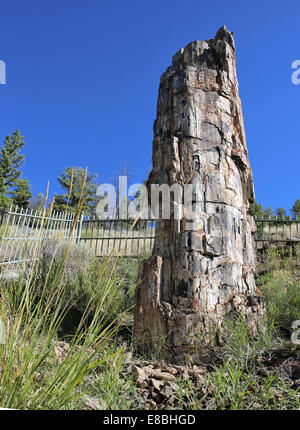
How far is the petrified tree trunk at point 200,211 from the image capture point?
262 centimetres

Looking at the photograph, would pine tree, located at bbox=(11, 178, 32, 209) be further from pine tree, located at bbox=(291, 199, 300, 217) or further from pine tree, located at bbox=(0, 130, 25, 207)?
pine tree, located at bbox=(291, 199, 300, 217)

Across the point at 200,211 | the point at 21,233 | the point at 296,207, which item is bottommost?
the point at 200,211

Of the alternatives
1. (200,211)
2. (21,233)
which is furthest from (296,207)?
(200,211)

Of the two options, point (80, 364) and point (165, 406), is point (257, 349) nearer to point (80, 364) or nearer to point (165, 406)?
point (165, 406)

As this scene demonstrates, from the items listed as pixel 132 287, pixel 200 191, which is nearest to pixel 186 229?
pixel 200 191

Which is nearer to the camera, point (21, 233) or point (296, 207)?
point (21, 233)

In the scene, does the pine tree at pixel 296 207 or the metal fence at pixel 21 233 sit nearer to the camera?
the metal fence at pixel 21 233

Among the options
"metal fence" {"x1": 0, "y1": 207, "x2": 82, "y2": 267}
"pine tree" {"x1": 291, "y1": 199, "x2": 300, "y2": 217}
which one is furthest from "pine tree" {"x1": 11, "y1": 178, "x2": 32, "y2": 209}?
"pine tree" {"x1": 291, "y1": 199, "x2": 300, "y2": 217}

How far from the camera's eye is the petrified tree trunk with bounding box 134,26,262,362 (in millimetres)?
2619

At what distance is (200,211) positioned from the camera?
2828 mm

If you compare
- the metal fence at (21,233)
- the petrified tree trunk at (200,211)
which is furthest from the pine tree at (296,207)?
the petrified tree trunk at (200,211)

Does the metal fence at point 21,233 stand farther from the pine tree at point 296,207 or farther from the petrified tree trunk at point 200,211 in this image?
the pine tree at point 296,207

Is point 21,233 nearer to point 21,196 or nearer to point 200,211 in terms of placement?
point 200,211

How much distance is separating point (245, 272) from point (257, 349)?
0.79 m
